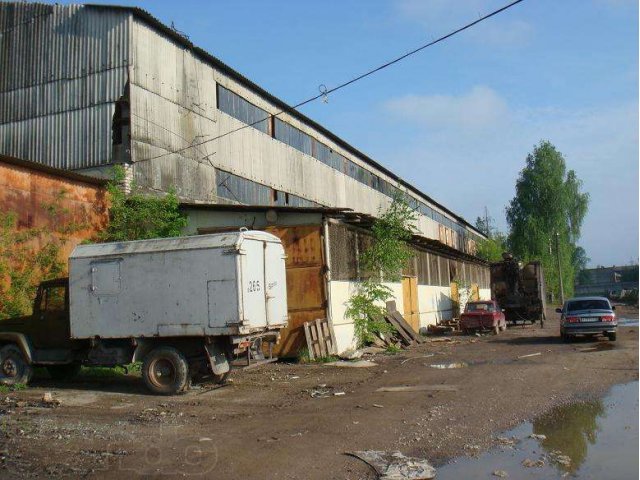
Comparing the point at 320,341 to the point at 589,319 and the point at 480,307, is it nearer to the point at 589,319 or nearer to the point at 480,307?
the point at 589,319

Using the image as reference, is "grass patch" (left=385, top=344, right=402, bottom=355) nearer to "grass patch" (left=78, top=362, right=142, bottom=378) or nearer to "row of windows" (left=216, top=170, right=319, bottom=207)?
"grass patch" (left=78, top=362, right=142, bottom=378)

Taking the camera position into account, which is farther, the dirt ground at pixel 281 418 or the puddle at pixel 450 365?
the puddle at pixel 450 365

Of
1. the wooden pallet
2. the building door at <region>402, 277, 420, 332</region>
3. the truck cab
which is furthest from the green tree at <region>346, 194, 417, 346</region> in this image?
the truck cab

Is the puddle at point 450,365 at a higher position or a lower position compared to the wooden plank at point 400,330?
lower

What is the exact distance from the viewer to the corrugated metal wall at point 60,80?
68.2ft

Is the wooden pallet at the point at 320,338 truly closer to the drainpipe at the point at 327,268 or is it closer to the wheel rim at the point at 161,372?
the drainpipe at the point at 327,268

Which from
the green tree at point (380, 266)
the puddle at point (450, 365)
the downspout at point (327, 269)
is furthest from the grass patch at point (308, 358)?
the puddle at point (450, 365)

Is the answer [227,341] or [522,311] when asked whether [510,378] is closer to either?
[227,341]

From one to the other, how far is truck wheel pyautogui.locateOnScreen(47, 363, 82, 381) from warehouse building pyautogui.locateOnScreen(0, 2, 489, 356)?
6089mm

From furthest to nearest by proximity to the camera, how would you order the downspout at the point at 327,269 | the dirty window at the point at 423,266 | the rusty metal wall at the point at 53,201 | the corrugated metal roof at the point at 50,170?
the dirty window at the point at 423,266
the downspout at the point at 327,269
the rusty metal wall at the point at 53,201
the corrugated metal roof at the point at 50,170

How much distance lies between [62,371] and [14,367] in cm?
127

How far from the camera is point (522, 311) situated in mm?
35531

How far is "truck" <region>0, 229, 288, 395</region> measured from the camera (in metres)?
11.8

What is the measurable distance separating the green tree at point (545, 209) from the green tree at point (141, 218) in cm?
5147
